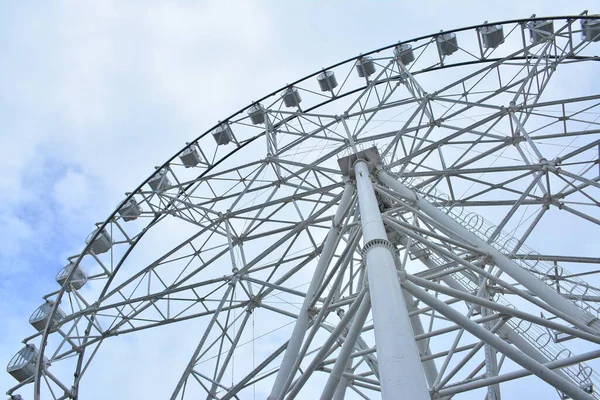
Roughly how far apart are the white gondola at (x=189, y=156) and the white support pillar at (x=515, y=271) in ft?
35.4

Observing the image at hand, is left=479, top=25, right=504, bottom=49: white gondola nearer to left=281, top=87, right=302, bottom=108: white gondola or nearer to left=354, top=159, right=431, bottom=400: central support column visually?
left=281, top=87, right=302, bottom=108: white gondola

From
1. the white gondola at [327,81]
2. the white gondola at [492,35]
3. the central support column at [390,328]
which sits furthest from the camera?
the white gondola at [327,81]

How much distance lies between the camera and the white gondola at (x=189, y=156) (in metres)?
20.7

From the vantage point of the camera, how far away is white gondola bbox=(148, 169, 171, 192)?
Result: 20.1 metres

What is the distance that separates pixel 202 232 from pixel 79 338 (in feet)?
18.0

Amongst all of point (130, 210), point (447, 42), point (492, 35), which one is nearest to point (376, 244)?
point (492, 35)

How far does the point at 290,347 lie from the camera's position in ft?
30.9

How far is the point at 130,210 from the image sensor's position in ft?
66.8

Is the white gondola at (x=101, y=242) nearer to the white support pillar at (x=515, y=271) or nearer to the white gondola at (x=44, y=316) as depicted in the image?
the white gondola at (x=44, y=316)

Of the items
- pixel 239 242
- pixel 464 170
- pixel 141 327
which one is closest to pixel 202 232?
pixel 239 242

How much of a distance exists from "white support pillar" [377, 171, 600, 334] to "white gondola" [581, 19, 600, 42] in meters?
10.9

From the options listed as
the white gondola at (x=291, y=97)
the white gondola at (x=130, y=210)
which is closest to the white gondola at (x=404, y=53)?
the white gondola at (x=291, y=97)

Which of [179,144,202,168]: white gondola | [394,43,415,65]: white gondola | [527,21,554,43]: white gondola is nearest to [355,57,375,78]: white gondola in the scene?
[394,43,415,65]: white gondola

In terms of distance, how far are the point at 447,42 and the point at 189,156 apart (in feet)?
37.0
